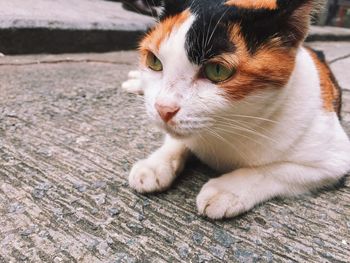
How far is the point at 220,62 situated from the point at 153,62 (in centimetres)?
22

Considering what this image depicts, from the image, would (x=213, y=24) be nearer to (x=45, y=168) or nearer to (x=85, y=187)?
(x=85, y=187)

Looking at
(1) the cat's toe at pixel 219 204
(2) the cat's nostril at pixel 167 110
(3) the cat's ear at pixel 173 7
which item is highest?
(3) the cat's ear at pixel 173 7

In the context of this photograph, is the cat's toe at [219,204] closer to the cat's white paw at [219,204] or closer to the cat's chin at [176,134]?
the cat's white paw at [219,204]

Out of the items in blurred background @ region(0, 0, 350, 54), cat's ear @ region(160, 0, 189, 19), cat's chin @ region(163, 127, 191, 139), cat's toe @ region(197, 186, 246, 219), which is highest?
cat's ear @ region(160, 0, 189, 19)

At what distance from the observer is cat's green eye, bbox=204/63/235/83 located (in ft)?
3.16

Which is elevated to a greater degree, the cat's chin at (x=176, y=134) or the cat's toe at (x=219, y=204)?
the cat's chin at (x=176, y=134)

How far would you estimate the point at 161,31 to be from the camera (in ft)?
3.51

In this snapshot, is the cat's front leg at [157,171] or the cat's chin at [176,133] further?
the cat's front leg at [157,171]

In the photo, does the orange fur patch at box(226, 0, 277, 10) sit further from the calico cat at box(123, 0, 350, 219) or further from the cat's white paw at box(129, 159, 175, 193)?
the cat's white paw at box(129, 159, 175, 193)

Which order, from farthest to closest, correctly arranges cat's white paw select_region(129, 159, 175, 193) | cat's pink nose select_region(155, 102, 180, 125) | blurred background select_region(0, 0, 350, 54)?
1. blurred background select_region(0, 0, 350, 54)
2. cat's white paw select_region(129, 159, 175, 193)
3. cat's pink nose select_region(155, 102, 180, 125)

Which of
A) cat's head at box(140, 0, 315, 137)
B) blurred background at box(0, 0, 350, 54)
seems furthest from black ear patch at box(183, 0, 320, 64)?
blurred background at box(0, 0, 350, 54)

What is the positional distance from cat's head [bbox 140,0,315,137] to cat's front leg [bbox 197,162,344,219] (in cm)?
21

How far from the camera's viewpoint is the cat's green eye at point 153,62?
3.50 feet

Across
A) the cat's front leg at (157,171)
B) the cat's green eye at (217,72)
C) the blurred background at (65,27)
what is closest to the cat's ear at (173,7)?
the cat's green eye at (217,72)
